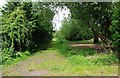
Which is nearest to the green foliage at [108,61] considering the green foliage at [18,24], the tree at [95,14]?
the tree at [95,14]

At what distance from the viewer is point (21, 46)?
13.9 metres

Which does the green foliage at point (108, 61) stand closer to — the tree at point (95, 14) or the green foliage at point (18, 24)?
the tree at point (95, 14)

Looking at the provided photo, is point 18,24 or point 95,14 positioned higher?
point 95,14

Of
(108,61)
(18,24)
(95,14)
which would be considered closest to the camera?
(108,61)

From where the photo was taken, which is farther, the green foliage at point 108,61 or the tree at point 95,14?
the tree at point 95,14

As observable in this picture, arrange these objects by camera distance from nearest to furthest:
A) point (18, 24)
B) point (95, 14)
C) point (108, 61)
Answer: point (108, 61) < point (18, 24) < point (95, 14)

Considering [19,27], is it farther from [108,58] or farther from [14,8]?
[108,58]

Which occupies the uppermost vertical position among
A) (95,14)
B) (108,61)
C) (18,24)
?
(95,14)

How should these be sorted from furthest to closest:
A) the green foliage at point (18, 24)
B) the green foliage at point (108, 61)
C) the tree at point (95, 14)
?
the tree at point (95, 14)
the green foliage at point (18, 24)
the green foliage at point (108, 61)

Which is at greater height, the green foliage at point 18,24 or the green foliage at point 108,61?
the green foliage at point 18,24

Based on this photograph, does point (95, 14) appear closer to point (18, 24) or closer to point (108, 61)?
point (18, 24)

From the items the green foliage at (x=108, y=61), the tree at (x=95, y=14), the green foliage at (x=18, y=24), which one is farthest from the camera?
the tree at (x=95, y=14)

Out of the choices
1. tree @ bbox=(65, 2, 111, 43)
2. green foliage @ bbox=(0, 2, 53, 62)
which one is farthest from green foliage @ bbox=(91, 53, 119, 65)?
green foliage @ bbox=(0, 2, 53, 62)

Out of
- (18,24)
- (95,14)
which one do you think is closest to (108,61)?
(95,14)
